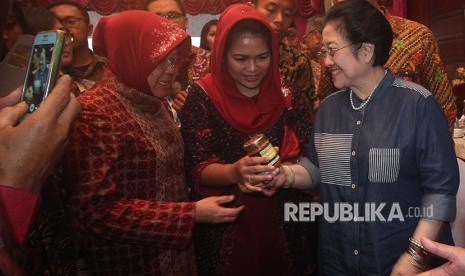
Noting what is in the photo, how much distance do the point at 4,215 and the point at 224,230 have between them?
1002mm

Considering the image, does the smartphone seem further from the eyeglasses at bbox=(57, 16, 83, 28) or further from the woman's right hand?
the eyeglasses at bbox=(57, 16, 83, 28)

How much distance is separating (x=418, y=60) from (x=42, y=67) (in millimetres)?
1262

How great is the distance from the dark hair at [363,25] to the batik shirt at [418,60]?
45 centimetres

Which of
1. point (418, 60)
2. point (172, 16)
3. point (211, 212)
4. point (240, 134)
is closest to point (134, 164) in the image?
point (211, 212)

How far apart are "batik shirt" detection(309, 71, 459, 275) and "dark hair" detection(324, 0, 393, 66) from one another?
0.26 ft

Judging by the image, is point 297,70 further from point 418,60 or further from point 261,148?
point 261,148

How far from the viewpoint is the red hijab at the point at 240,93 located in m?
1.29

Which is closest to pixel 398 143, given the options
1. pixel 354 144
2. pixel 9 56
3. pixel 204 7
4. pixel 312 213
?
pixel 354 144

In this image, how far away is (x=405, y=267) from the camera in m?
0.94

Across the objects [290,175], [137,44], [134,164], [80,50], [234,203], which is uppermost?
[137,44]

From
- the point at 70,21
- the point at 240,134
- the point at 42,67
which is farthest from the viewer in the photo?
the point at 70,21

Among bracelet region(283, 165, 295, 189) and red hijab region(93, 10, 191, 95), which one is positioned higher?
red hijab region(93, 10, 191, 95)

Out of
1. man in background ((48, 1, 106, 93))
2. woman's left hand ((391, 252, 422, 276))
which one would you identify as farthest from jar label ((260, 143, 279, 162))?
man in background ((48, 1, 106, 93))

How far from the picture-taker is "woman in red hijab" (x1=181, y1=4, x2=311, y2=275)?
1.27 m
